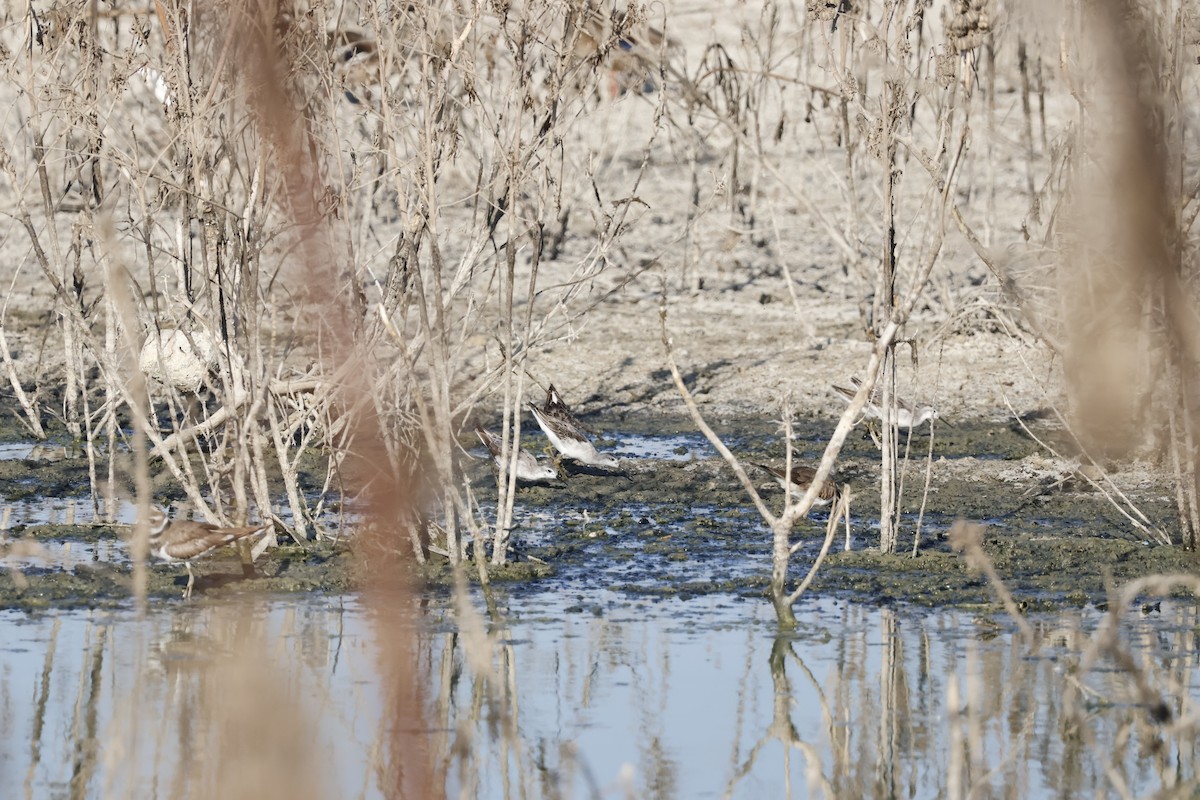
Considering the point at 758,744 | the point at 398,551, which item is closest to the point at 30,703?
the point at 758,744

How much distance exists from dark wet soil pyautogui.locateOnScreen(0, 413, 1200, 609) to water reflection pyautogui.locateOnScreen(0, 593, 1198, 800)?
27 centimetres

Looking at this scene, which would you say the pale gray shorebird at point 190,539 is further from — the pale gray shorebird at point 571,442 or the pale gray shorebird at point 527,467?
the pale gray shorebird at point 571,442

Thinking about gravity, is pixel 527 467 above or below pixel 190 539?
above

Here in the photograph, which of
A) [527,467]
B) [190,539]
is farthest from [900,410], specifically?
[190,539]

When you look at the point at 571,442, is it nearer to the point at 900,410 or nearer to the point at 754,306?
the point at 900,410

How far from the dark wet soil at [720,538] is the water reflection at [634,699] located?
27 centimetres

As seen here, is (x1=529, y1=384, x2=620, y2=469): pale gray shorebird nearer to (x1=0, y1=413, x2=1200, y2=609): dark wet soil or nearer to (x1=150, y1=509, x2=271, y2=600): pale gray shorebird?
(x1=0, y1=413, x2=1200, y2=609): dark wet soil

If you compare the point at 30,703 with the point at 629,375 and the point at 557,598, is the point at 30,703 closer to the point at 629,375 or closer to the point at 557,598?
the point at 557,598

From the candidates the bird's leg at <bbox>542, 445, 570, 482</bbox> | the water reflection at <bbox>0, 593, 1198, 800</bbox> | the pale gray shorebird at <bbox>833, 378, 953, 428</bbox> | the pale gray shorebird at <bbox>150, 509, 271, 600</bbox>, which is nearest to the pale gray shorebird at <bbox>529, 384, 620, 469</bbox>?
the bird's leg at <bbox>542, 445, 570, 482</bbox>

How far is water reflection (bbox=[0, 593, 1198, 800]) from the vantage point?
4.14m

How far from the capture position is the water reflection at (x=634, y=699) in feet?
13.6

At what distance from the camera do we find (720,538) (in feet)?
23.9

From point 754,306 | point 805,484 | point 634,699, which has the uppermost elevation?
point 754,306

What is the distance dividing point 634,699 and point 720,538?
2408 millimetres
